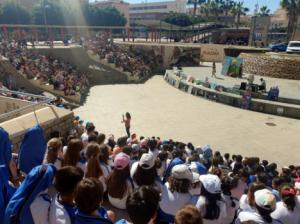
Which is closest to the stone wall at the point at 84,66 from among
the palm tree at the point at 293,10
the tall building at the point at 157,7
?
the palm tree at the point at 293,10

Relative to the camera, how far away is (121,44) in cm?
3738

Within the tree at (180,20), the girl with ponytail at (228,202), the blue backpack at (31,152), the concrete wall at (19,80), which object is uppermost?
the tree at (180,20)

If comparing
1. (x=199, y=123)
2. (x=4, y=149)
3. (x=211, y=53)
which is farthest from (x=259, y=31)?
(x=4, y=149)

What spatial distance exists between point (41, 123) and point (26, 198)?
15.3ft

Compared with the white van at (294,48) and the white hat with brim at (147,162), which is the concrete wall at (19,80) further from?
the white van at (294,48)

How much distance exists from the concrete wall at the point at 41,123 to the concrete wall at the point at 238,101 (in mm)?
12537

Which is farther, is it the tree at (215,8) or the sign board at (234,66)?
the tree at (215,8)

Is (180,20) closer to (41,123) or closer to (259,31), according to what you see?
(259,31)

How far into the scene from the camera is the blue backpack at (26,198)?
9.35 feet

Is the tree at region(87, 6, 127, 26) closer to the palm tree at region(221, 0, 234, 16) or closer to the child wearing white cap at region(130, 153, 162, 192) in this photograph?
the palm tree at region(221, 0, 234, 16)

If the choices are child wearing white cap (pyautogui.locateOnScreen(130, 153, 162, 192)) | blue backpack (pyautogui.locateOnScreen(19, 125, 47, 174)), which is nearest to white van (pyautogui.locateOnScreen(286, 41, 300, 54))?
child wearing white cap (pyautogui.locateOnScreen(130, 153, 162, 192))

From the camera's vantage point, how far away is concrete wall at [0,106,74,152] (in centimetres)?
662

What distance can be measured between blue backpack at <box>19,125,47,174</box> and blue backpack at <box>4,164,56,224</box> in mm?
1622

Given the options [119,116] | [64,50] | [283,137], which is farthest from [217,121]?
[64,50]
